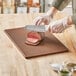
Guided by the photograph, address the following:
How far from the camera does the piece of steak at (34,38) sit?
1.63m

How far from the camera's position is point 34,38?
1666 mm

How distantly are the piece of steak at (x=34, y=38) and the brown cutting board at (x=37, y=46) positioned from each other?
0.02 metres

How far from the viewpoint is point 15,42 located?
1.67m

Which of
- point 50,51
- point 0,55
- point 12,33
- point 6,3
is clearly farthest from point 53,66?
point 6,3

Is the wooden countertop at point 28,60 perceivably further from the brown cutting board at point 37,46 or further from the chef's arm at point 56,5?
the chef's arm at point 56,5

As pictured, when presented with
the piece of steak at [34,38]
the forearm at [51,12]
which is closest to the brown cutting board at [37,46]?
the piece of steak at [34,38]

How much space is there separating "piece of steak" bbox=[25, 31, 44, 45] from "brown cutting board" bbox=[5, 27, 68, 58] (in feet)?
0.08

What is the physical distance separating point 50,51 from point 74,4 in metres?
0.43

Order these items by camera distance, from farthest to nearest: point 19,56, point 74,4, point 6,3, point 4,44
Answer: point 6,3
point 74,4
point 4,44
point 19,56

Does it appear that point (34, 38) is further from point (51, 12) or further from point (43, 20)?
point (51, 12)

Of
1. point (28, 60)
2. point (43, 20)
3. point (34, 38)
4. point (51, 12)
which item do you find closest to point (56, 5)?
point (51, 12)

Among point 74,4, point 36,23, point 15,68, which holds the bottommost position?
point 15,68

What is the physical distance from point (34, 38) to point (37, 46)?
8cm

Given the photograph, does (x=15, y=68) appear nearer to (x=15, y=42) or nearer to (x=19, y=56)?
(x=19, y=56)
